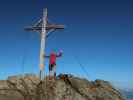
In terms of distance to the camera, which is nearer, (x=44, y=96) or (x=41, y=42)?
(x=44, y=96)

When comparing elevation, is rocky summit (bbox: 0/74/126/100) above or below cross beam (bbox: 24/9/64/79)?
below

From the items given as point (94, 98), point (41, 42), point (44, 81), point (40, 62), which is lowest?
point (94, 98)

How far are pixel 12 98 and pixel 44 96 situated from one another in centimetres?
360

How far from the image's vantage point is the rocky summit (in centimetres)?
2886

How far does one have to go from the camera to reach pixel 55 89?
2955 cm

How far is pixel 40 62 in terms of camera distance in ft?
112

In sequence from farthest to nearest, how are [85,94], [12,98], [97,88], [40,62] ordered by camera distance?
1. [40,62]
2. [97,88]
3. [85,94]
4. [12,98]

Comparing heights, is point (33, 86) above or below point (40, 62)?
below

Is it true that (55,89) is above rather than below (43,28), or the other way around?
below

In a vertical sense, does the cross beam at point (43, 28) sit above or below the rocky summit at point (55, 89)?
above

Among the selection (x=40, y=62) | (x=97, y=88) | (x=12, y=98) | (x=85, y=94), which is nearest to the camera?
(x=12, y=98)

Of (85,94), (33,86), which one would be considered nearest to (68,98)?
(85,94)

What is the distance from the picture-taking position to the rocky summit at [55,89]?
94.7 ft

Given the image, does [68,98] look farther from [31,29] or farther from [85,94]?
[31,29]
